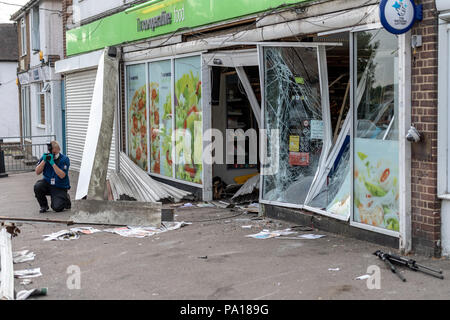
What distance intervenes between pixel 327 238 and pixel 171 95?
574cm

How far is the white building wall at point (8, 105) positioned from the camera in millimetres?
36688

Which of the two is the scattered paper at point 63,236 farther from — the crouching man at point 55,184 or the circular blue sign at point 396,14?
the circular blue sign at point 396,14

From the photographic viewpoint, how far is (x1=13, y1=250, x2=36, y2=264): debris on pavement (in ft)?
23.7

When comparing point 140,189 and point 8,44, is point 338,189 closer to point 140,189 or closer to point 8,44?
point 140,189

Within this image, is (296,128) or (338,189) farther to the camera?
(296,128)

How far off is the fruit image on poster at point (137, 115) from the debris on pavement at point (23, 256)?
6.46 m

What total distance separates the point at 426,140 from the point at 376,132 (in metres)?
0.94

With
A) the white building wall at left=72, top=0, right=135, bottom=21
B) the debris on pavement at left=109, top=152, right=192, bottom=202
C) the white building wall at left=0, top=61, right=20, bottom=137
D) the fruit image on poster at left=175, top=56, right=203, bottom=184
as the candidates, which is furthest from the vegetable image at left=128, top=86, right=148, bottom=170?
the white building wall at left=0, top=61, right=20, bottom=137

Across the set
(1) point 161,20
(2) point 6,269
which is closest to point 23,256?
(2) point 6,269

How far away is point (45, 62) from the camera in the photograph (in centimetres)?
2197

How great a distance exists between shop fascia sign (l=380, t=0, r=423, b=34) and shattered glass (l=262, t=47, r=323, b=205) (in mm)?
2465

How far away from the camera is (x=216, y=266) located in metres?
6.73

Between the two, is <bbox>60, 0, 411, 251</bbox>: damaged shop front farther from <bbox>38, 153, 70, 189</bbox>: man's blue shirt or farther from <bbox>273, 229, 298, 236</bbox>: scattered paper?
<bbox>38, 153, 70, 189</bbox>: man's blue shirt
